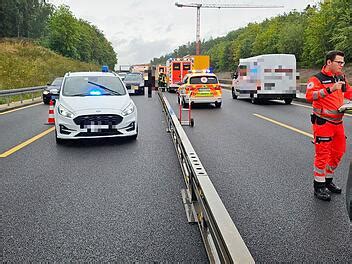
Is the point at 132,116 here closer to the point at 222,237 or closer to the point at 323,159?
the point at 323,159

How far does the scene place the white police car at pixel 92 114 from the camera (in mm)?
8828

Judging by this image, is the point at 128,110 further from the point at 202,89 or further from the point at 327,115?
the point at 202,89

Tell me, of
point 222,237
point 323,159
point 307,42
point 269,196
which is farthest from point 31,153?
point 307,42

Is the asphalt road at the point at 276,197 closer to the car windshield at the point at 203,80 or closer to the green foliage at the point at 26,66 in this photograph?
the car windshield at the point at 203,80

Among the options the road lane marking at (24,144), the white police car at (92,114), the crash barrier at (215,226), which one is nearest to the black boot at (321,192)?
the crash barrier at (215,226)

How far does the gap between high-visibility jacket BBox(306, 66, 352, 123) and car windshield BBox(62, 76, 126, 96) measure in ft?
18.9

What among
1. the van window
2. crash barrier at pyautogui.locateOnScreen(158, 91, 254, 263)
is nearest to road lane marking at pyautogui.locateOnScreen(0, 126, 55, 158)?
crash barrier at pyautogui.locateOnScreen(158, 91, 254, 263)

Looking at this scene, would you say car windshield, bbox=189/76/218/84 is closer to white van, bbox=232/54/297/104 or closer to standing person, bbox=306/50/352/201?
white van, bbox=232/54/297/104

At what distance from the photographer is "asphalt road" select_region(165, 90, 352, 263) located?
3.81m

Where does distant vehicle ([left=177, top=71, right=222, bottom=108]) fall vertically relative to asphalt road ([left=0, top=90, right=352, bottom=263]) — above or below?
above

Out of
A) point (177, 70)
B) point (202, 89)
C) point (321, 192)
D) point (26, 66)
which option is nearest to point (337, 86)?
point (321, 192)

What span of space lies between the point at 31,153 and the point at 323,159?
223 inches

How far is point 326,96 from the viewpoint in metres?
5.20

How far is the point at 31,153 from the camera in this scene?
330 inches
